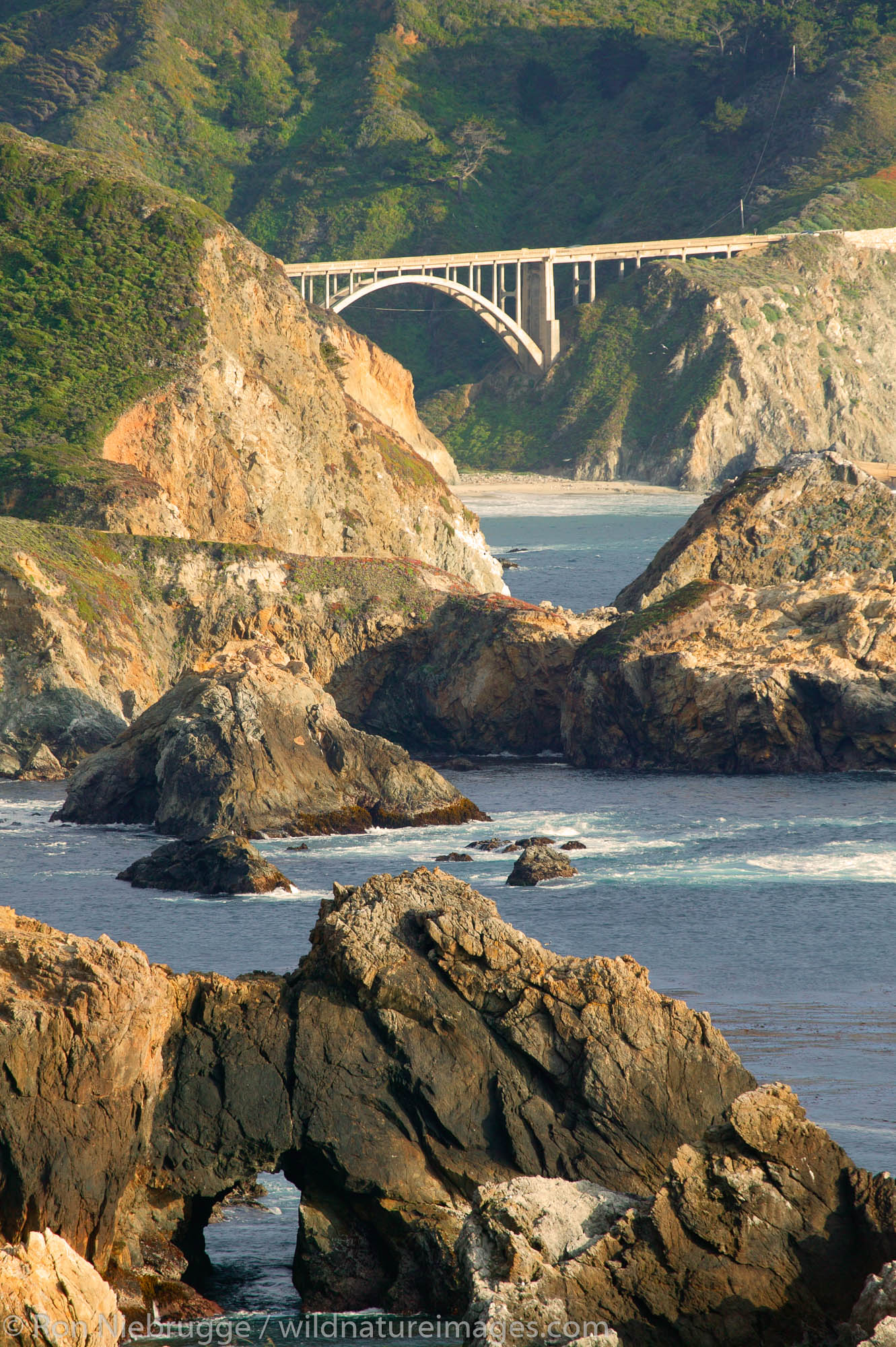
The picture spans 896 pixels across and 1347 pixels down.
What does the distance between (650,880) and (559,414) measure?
462 ft

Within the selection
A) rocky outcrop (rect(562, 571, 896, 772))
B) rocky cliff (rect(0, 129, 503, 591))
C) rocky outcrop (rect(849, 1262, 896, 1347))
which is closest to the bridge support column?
rocky cliff (rect(0, 129, 503, 591))

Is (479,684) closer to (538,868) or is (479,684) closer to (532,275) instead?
(538,868)

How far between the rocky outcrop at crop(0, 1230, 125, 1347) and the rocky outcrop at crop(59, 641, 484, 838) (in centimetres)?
3459

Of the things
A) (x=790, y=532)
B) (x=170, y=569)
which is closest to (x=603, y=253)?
(x=790, y=532)

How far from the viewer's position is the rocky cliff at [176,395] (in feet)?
294

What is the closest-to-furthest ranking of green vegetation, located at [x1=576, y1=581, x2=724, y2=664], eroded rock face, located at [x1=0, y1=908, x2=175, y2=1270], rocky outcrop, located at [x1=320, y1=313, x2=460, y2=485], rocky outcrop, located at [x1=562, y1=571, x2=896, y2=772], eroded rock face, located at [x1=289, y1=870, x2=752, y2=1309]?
eroded rock face, located at [x1=0, y1=908, x2=175, y2=1270], eroded rock face, located at [x1=289, y1=870, x2=752, y2=1309], rocky outcrop, located at [x1=562, y1=571, x2=896, y2=772], green vegetation, located at [x1=576, y1=581, x2=724, y2=664], rocky outcrop, located at [x1=320, y1=313, x2=460, y2=485]

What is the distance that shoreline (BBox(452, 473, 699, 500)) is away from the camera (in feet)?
561

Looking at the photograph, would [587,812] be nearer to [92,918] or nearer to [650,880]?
[650,880]

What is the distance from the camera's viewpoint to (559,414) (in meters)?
185

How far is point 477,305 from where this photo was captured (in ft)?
566

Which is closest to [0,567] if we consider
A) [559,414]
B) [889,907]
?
[889,907]

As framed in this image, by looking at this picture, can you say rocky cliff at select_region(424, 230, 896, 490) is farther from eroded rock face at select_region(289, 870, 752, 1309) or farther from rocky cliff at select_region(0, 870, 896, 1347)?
rocky cliff at select_region(0, 870, 896, 1347)

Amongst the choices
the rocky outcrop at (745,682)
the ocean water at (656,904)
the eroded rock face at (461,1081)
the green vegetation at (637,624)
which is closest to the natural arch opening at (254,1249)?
the ocean water at (656,904)

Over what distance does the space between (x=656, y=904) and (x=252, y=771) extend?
14.5 meters
